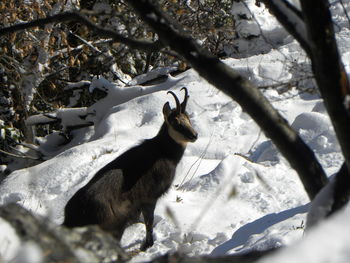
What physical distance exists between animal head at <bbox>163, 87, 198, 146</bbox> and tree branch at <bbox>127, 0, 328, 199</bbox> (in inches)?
111

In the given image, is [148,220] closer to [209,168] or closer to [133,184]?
[133,184]

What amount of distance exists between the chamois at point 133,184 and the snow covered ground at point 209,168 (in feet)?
0.98

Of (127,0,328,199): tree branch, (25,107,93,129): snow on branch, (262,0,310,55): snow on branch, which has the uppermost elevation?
(262,0,310,55): snow on branch

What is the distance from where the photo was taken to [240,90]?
3170 mm

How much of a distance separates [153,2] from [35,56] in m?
6.61

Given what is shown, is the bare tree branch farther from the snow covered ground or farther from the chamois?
the chamois

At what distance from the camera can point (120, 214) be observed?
5.46 meters

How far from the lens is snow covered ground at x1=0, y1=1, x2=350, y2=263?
17.4ft

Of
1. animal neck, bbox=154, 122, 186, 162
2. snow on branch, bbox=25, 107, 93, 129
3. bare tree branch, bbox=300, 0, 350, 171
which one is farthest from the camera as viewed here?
snow on branch, bbox=25, 107, 93, 129

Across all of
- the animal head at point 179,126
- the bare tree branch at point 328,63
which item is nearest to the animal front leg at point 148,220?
the animal head at point 179,126

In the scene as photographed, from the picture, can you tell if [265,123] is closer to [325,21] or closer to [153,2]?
[325,21]

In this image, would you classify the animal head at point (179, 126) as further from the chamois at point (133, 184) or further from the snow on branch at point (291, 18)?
the snow on branch at point (291, 18)

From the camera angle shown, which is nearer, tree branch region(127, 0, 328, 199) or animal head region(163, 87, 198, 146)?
tree branch region(127, 0, 328, 199)

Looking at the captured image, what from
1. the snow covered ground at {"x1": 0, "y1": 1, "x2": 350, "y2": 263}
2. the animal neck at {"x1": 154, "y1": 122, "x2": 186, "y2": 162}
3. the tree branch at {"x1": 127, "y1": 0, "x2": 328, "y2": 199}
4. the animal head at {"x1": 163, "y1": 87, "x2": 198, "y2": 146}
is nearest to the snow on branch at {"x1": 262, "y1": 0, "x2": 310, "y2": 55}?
the snow covered ground at {"x1": 0, "y1": 1, "x2": 350, "y2": 263}
